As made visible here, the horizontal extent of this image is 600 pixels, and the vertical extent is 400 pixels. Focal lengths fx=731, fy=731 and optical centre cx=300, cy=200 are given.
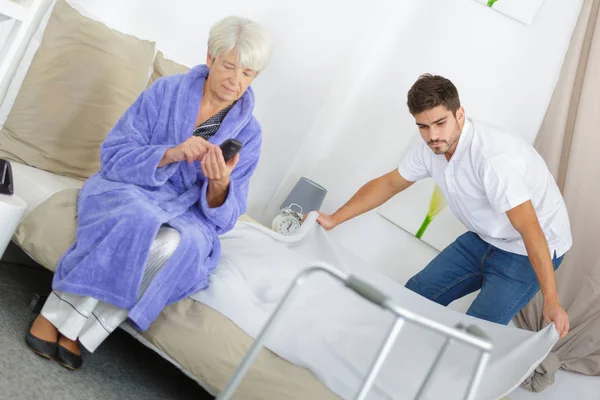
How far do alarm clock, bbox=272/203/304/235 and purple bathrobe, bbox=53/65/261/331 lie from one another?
3.39 feet

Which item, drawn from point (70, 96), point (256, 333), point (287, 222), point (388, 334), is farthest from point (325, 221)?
point (388, 334)

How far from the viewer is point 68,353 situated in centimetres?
191

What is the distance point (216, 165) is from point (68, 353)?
2.05ft

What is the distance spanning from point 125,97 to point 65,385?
114 centimetres

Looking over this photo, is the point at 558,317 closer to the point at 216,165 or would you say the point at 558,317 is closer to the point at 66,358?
the point at 216,165

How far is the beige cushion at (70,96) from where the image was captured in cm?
240

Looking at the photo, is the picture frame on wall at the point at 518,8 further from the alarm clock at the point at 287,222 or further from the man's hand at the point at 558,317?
the man's hand at the point at 558,317

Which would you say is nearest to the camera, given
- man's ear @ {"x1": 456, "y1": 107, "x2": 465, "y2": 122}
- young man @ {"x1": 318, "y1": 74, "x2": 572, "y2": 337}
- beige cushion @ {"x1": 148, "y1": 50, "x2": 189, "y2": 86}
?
young man @ {"x1": 318, "y1": 74, "x2": 572, "y2": 337}

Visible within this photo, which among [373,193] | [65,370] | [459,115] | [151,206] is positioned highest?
[459,115]

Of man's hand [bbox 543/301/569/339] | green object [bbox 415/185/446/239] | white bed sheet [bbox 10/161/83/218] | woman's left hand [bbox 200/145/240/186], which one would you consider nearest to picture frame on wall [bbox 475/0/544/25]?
green object [bbox 415/185/446/239]

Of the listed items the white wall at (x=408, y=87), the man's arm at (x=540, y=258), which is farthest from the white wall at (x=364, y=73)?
the man's arm at (x=540, y=258)

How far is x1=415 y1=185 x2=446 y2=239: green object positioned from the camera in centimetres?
331

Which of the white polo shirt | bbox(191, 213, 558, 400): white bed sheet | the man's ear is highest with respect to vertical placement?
the man's ear

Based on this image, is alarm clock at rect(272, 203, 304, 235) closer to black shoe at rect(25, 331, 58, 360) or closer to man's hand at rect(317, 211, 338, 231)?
man's hand at rect(317, 211, 338, 231)
